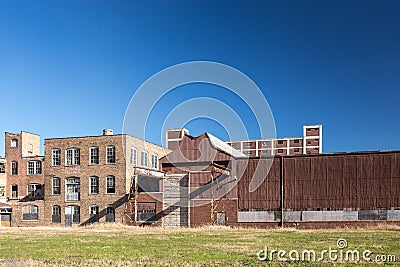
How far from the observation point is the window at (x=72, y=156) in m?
60.6

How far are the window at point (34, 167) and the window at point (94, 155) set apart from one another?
12.5 metres

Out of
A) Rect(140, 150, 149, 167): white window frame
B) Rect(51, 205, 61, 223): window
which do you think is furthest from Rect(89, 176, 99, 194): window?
Rect(140, 150, 149, 167): white window frame

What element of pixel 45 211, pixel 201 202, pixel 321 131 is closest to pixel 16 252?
pixel 201 202

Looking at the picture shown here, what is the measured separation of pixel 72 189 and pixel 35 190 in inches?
433

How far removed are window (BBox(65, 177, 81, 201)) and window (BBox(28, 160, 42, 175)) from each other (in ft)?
32.5

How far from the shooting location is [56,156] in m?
61.9

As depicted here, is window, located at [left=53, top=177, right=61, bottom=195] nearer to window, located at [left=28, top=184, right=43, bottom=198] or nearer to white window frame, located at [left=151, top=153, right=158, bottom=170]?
window, located at [left=28, top=184, right=43, bottom=198]

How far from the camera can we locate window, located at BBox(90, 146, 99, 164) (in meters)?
59.7

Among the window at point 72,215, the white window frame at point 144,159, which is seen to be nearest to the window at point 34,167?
the window at point 72,215

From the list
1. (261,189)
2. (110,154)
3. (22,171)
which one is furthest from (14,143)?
(261,189)

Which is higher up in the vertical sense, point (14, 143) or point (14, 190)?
point (14, 143)

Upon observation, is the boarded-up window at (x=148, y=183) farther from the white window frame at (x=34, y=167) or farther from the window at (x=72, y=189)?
the white window frame at (x=34, y=167)

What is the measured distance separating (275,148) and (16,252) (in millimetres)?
107854

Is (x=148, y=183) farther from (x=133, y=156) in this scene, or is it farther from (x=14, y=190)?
(x=14, y=190)
